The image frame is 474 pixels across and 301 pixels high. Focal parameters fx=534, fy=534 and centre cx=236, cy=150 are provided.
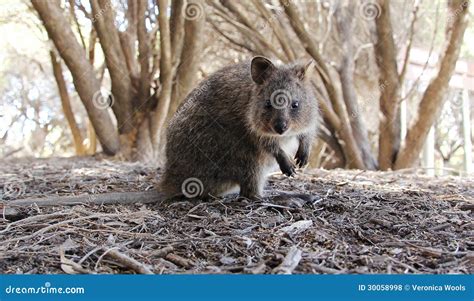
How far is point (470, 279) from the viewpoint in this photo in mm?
2543

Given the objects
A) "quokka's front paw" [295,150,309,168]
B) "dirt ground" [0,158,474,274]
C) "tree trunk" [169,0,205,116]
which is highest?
"tree trunk" [169,0,205,116]

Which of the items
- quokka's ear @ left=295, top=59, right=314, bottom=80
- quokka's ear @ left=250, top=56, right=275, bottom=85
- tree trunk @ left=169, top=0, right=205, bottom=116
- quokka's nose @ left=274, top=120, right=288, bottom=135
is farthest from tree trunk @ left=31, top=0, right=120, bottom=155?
quokka's nose @ left=274, top=120, right=288, bottom=135

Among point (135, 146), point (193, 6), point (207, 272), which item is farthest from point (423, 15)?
point (207, 272)

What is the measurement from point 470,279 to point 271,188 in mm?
2619

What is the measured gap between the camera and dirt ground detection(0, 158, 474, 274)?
278cm

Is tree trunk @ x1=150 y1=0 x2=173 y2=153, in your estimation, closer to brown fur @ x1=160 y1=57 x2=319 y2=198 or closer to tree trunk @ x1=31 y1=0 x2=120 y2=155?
tree trunk @ x1=31 y1=0 x2=120 y2=155

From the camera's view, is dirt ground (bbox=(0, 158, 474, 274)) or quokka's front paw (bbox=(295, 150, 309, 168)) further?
quokka's front paw (bbox=(295, 150, 309, 168))

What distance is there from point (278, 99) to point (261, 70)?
0.94 ft

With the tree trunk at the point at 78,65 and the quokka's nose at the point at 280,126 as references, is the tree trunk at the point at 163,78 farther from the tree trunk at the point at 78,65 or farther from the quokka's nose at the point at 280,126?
the quokka's nose at the point at 280,126

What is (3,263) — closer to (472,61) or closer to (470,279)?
(470,279)

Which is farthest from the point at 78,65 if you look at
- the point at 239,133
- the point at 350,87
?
the point at 350,87

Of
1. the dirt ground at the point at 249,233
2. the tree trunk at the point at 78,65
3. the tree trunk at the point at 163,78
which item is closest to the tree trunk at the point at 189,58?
the tree trunk at the point at 163,78

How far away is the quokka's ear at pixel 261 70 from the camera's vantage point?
4285 mm

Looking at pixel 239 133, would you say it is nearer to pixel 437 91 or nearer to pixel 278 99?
pixel 278 99
